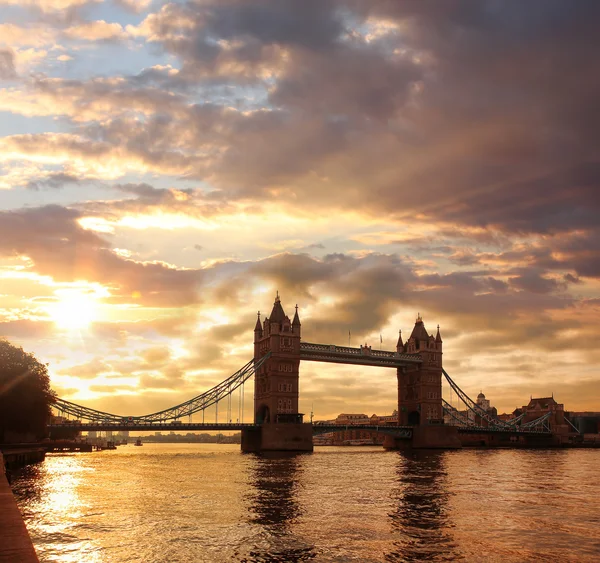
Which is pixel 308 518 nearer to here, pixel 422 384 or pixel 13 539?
pixel 13 539

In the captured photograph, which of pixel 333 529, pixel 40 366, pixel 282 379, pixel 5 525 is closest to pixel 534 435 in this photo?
pixel 282 379

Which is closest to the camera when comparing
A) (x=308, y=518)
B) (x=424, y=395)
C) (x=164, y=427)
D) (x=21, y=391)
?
(x=308, y=518)

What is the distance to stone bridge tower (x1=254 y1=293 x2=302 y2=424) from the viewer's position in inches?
4892

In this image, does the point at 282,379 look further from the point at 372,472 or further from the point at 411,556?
the point at 411,556

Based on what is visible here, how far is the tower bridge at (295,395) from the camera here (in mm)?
118000

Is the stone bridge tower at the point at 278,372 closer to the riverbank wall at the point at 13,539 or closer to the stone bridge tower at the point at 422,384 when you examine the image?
the stone bridge tower at the point at 422,384

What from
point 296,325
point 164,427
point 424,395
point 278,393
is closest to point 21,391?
point 164,427

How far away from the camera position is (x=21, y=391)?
79375 mm

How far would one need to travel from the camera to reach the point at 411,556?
87.8 feet

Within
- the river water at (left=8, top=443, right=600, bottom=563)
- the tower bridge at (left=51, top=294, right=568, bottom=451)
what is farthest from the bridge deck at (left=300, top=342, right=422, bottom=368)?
the river water at (left=8, top=443, right=600, bottom=563)

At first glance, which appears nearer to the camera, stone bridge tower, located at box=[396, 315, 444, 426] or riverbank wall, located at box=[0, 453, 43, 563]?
riverbank wall, located at box=[0, 453, 43, 563]

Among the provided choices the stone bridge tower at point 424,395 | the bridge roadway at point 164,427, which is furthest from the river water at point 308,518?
the stone bridge tower at point 424,395

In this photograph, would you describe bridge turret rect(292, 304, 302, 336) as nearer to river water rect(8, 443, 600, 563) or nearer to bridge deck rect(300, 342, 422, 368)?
bridge deck rect(300, 342, 422, 368)

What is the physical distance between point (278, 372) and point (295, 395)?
211 inches
